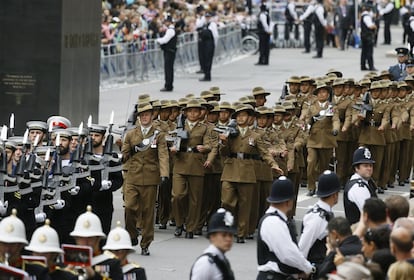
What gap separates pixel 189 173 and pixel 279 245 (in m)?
7.50

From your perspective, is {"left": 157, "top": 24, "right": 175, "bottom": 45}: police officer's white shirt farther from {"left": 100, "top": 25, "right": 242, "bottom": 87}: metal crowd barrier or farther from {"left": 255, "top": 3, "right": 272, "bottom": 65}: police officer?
{"left": 255, "top": 3, "right": 272, "bottom": 65}: police officer

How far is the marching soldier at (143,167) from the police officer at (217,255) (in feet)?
23.3

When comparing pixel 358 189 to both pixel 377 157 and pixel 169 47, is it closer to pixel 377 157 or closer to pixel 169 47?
pixel 377 157

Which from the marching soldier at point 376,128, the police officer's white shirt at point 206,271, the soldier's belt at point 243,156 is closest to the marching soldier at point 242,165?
the soldier's belt at point 243,156

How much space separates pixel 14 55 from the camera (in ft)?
81.9

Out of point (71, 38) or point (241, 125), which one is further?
point (71, 38)

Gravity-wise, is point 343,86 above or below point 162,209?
above

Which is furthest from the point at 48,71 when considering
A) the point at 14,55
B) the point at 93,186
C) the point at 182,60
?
the point at 182,60

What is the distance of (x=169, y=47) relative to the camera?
36188 mm

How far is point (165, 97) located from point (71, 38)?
10.1 m

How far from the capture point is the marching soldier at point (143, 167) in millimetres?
18750

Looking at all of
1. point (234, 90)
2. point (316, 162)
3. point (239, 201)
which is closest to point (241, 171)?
point (239, 201)

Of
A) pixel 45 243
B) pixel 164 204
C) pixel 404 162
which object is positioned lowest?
pixel 164 204

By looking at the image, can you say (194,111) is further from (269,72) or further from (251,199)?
(269,72)
